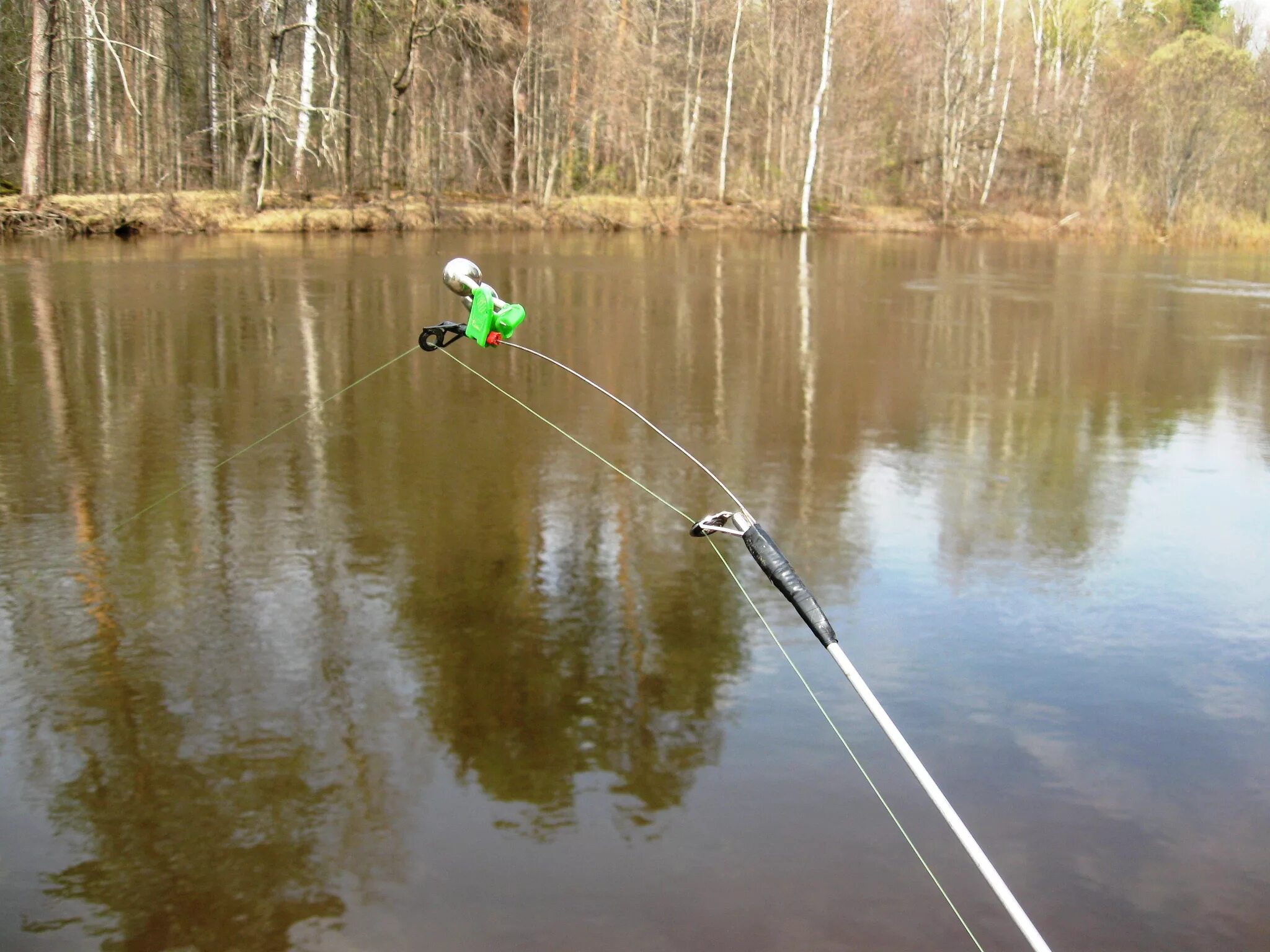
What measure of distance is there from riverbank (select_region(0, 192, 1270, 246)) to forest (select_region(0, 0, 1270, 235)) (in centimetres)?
56

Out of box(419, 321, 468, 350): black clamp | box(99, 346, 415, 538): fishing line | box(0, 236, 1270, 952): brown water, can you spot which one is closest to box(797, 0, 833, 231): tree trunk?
box(0, 236, 1270, 952): brown water

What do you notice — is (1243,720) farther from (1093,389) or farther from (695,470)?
(1093,389)

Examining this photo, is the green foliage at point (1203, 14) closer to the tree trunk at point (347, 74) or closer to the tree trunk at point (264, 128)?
the tree trunk at point (347, 74)

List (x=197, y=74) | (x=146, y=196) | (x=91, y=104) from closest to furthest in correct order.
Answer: (x=146, y=196)
(x=91, y=104)
(x=197, y=74)

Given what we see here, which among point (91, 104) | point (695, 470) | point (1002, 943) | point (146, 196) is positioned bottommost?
point (1002, 943)

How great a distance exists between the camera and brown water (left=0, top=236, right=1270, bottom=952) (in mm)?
5102

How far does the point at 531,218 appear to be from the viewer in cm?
3969

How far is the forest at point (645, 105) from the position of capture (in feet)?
119

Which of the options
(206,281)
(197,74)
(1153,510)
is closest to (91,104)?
(197,74)

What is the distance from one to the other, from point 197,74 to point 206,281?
21.2 m

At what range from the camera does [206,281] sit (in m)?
22.2

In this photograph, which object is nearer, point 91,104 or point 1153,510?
point 1153,510

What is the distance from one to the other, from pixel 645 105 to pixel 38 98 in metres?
20.9

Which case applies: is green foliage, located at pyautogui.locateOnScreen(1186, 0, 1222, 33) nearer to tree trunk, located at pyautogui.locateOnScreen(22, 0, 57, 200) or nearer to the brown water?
tree trunk, located at pyautogui.locateOnScreen(22, 0, 57, 200)
